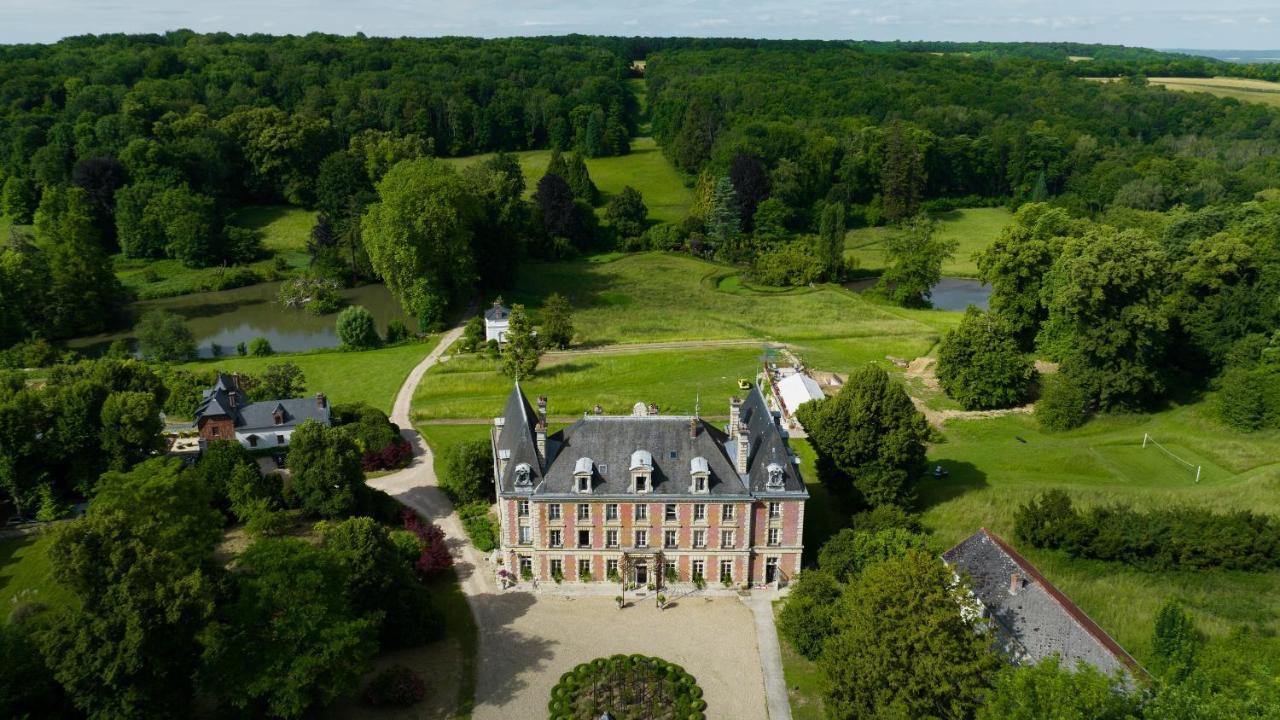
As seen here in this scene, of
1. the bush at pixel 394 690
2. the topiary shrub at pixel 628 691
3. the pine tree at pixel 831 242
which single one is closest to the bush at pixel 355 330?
the bush at pixel 394 690

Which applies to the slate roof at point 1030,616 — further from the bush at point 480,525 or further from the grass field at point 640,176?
the grass field at point 640,176

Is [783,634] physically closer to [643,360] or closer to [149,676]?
[149,676]

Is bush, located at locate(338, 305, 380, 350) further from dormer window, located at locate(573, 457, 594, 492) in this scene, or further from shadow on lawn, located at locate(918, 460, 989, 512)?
shadow on lawn, located at locate(918, 460, 989, 512)

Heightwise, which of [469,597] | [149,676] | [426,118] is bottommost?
[469,597]

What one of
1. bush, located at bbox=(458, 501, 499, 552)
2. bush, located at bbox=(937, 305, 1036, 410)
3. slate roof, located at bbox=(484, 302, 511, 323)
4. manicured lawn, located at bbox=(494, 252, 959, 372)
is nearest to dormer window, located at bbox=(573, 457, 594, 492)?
bush, located at bbox=(458, 501, 499, 552)

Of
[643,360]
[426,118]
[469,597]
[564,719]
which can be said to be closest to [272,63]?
[426,118]

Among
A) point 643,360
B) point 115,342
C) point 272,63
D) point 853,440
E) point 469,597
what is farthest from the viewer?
point 272,63
